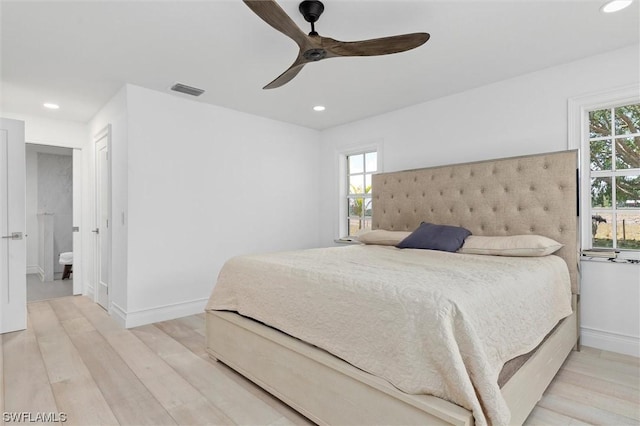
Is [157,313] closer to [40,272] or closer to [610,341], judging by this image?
[610,341]

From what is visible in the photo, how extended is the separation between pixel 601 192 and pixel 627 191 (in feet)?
0.53

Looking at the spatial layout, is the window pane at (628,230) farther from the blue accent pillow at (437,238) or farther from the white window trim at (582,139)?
the blue accent pillow at (437,238)

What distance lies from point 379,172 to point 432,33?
204 cm

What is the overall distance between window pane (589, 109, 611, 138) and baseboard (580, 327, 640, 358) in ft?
5.38

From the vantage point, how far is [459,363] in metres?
1.18

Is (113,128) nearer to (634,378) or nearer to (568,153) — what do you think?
(568,153)

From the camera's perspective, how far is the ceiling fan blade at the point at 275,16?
146 centimetres

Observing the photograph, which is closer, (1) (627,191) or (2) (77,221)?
(1) (627,191)

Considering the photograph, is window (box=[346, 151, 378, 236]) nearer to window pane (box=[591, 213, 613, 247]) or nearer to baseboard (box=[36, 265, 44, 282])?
window pane (box=[591, 213, 613, 247])

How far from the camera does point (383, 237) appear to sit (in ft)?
11.3

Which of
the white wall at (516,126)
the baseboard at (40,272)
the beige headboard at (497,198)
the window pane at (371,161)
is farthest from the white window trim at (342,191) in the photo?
the baseboard at (40,272)

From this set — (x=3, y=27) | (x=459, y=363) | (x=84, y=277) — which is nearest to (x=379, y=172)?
(x=459, y=363)

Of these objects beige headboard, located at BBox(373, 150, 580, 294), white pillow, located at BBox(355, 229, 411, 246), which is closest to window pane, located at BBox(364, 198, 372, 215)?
beige headboard, located at BBox(373, 150, 580, 294)

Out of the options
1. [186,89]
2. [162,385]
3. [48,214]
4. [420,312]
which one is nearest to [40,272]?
[48,214]
